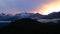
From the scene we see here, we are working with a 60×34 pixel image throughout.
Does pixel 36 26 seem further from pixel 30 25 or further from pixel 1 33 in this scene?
pixel 1 33

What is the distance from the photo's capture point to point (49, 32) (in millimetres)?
4586

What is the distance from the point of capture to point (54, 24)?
15.8ft

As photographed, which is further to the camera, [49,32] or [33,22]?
[33,22]

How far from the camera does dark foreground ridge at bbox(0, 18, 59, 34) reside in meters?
4.64

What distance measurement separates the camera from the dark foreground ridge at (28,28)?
15.2ft

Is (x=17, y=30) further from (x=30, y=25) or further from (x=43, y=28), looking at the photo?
(x=43, y=28)

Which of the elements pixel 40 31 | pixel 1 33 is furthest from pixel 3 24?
pixel 40 31

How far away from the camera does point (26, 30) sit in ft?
15.4

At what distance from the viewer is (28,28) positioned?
15.4 feet

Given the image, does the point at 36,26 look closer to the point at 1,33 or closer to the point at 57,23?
the point at 57,23

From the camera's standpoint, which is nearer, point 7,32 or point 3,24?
point 7,32

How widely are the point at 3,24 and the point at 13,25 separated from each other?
392 mm

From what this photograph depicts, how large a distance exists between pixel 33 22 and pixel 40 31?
0.40 metres

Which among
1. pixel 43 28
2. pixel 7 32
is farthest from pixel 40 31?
pixel 7 32
